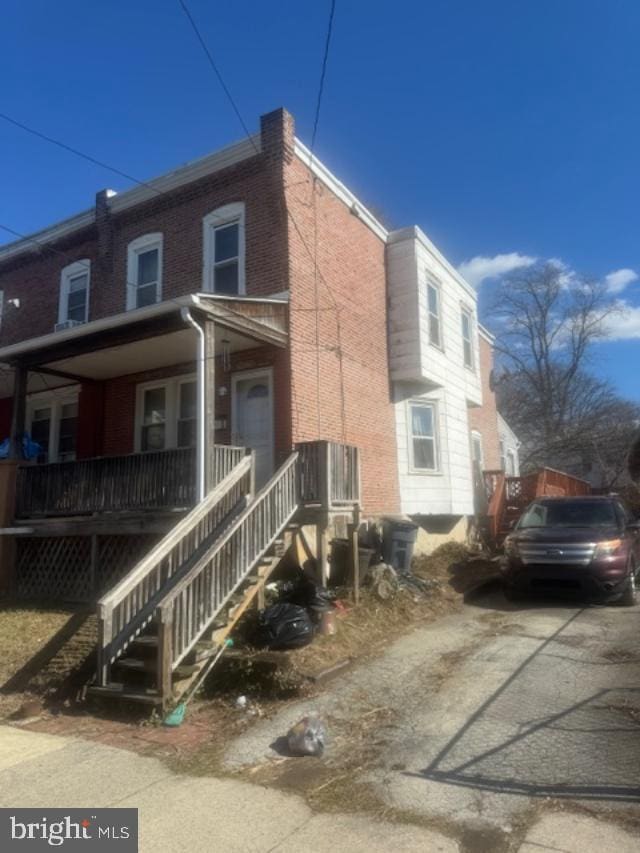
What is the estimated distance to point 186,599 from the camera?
651 centimetres

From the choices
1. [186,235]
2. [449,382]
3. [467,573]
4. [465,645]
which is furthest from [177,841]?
[449,382]

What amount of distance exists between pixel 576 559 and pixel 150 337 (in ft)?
24.4

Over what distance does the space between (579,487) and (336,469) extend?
15226 mm

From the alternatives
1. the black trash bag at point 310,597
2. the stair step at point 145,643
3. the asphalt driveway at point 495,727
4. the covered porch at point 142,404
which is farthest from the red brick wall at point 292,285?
the asphalt driveway at point 495,727

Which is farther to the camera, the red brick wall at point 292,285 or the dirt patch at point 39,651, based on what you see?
the red brick wall at point 292,285

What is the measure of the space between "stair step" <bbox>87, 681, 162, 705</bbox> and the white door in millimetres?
4880

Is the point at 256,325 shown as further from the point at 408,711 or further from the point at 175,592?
the point at 408,711

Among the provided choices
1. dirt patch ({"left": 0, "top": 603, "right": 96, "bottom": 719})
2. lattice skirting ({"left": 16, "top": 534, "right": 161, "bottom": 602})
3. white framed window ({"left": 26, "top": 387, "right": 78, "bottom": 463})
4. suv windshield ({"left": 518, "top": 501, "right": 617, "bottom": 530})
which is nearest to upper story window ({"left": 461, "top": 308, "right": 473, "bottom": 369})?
suv windshield ({"left": 518, "top": 501, "right": 617, "bottom": 530})

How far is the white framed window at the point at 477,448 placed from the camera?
18.2 meters

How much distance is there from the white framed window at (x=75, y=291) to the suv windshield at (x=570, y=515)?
404 inches

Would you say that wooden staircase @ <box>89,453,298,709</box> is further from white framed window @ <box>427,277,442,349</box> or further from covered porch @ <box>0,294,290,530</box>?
white framed window @ <box>427,277,442,349</box>

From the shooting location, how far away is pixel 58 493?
1059 centimetres

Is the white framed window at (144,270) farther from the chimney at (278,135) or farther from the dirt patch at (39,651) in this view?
the dirt patch at (39,651)

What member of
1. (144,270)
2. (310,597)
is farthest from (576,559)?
(144,270)
